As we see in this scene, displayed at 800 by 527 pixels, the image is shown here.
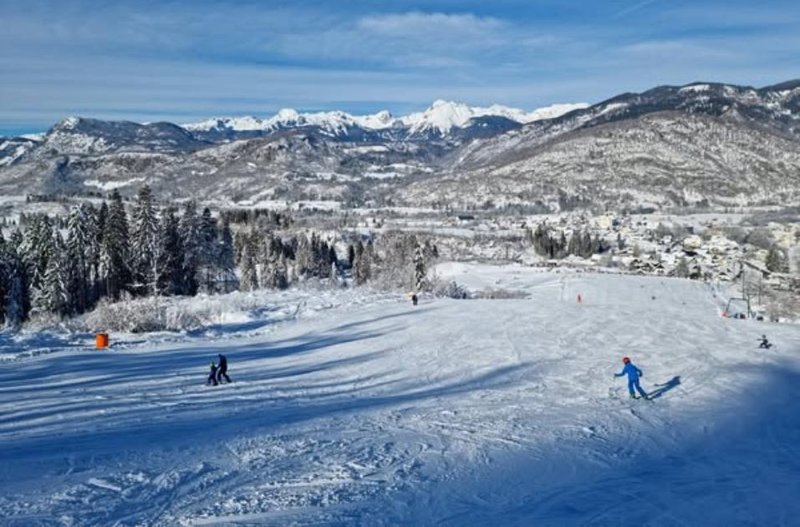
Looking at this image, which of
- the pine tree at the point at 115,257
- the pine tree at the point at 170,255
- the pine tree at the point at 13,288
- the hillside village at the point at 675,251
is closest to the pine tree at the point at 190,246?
the pine tree at the point at 170,255

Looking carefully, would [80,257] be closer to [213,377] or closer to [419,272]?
[419,272]

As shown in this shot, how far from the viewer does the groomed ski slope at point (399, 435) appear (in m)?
9.27

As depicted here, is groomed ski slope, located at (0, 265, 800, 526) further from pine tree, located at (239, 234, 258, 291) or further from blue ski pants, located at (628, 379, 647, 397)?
pine tree, located at (239, 234, 258, 291)

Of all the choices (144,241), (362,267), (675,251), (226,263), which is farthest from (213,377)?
(675,251)

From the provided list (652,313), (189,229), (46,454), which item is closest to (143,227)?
(189,229)

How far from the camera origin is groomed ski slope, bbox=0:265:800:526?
9273mm

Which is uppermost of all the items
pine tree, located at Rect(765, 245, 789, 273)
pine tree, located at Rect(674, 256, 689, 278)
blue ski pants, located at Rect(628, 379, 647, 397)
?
blue ski pants, located at Rect(628, 379, 647, 397)

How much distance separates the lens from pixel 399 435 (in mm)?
13047

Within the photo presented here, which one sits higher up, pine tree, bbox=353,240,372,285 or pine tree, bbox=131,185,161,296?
pine tree, bbox=131,185,161,296

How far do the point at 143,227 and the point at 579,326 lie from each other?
36.2 m

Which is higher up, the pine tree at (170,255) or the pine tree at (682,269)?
the pine tree at (170,255)

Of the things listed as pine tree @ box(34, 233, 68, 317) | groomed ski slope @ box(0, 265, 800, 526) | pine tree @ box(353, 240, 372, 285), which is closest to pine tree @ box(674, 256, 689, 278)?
pine tree @ box(353, 240, 372, 285)

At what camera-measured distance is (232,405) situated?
15.7 m

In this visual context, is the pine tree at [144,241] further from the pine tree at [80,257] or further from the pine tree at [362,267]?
the pine tree at [362,267]
